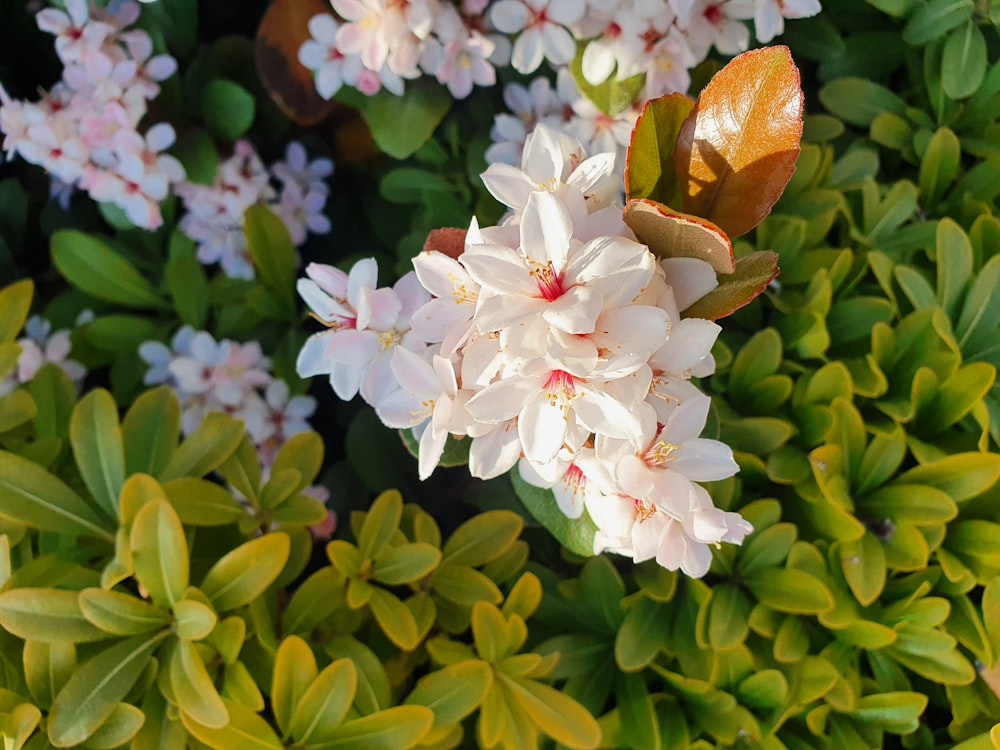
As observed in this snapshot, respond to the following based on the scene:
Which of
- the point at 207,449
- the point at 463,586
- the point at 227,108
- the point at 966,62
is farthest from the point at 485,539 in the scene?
the point at 966,62

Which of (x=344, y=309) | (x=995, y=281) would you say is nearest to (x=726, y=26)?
(x=995, y=281)

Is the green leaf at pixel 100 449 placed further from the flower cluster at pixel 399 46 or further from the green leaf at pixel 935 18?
the green leaf at pixel 935 18

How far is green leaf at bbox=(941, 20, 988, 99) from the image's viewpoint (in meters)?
0.85

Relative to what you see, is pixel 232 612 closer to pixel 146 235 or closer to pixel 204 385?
pixel 204 385

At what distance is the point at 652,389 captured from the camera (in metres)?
0.53

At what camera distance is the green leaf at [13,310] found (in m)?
0.77

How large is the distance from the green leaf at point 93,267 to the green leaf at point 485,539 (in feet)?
1.61

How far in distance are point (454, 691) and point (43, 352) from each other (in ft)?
2.00

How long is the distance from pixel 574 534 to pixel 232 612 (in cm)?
30

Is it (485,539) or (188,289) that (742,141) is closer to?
(485,539)

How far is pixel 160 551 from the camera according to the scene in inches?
25.0

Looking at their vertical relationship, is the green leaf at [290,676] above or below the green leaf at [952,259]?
below

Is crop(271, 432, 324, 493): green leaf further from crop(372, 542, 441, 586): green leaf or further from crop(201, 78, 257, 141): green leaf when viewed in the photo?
crop(201, 78, 257, 141): green leaf

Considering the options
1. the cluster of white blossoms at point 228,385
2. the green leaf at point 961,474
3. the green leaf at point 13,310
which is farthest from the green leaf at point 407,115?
the green leaf at point 961,474
